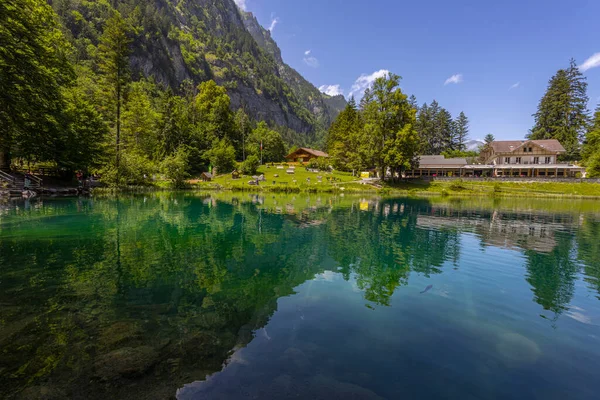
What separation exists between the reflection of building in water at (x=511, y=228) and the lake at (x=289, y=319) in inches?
67.0

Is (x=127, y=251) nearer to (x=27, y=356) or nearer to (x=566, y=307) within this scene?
(x=27, y=356)

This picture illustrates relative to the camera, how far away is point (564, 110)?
98188 mm

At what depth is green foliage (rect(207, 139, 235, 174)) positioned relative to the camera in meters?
78.1

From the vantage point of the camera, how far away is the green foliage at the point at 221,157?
7806 centimetres

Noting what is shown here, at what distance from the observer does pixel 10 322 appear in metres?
6.98

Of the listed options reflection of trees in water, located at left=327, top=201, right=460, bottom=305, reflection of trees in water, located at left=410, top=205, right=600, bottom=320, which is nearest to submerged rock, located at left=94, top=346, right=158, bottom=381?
reflection of trees in water, located at left=327, top=201, right=460, bottom=305

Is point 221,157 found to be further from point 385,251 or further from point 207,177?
point 385,251

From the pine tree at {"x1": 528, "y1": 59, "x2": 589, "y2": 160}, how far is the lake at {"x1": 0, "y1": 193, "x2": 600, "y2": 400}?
4284 inches

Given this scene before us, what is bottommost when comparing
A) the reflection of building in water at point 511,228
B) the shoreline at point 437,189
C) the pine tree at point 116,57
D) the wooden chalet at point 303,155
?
the reflection of building in water at point 511,228

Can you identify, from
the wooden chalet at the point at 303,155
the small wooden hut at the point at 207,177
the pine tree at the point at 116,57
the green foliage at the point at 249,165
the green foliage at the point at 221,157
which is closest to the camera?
the pine tree at the point at 116,57

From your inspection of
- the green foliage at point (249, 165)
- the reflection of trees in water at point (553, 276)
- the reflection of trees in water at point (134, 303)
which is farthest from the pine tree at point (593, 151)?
the reflection of trees in water at point (134, 303)

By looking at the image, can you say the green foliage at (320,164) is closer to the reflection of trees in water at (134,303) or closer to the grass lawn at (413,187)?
the grass lawn at (413,187)

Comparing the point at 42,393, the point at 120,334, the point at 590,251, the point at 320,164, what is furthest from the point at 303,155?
the point at 42,393

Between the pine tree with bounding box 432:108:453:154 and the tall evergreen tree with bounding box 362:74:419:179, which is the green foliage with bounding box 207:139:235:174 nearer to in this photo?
the tall evergreen tree with bounding box 362:74:419:179
